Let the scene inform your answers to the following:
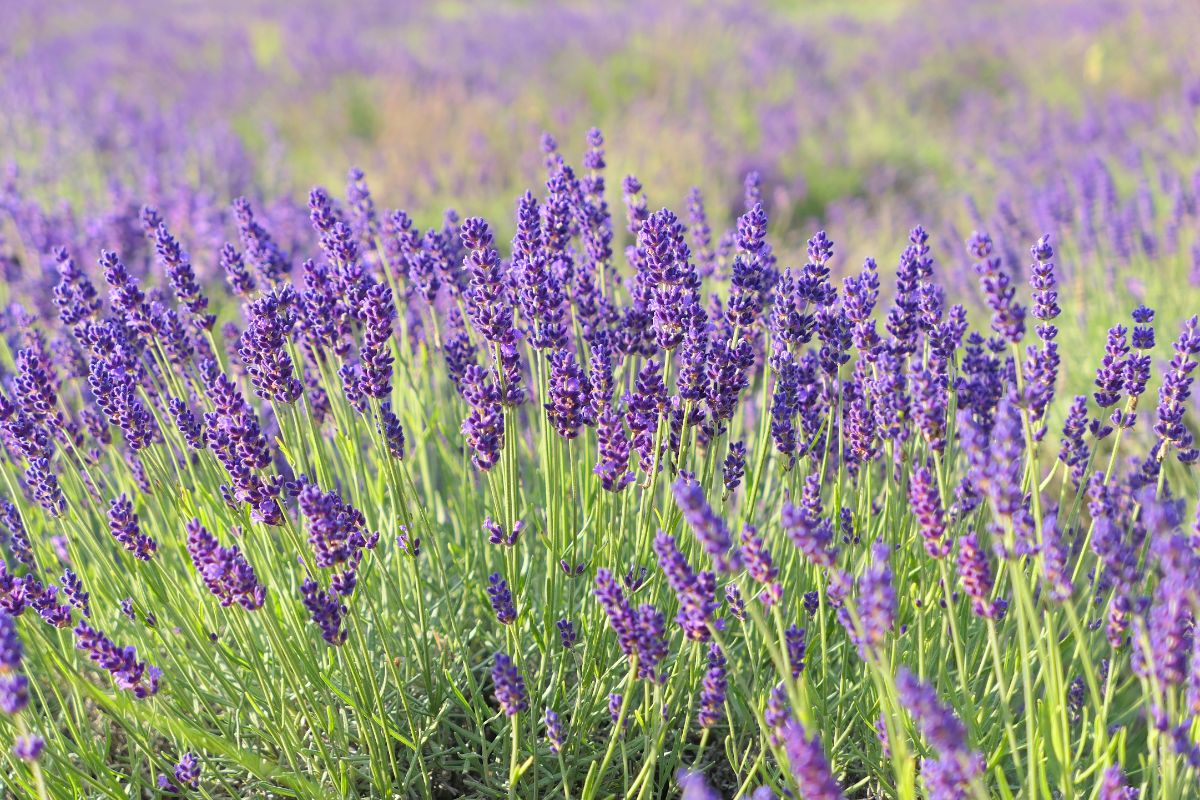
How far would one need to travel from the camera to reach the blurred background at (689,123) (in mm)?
5715

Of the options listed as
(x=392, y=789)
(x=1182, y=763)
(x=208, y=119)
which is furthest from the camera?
(x=208, y=119)

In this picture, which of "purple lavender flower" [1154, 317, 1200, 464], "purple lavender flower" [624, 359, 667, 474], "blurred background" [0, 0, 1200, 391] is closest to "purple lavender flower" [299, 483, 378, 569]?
"purple lavender flower" [624, 359, 667, 474]

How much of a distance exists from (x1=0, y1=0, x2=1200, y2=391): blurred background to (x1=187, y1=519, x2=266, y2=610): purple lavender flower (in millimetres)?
2985

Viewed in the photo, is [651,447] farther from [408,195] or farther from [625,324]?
[408,195]

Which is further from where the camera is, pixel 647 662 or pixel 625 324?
pixel 625 324

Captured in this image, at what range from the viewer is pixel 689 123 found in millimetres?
9570

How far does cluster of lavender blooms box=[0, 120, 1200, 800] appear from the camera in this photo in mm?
1687

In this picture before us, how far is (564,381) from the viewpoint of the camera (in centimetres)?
191

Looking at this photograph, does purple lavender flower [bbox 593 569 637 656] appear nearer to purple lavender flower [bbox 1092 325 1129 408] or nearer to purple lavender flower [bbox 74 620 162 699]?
purple lavender flower [bbox 74 620 162 699]

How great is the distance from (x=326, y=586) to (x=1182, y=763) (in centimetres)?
167

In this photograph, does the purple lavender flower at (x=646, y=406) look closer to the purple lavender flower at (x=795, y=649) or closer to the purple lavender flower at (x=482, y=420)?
the purple lavender flower at (x=482, y=420)

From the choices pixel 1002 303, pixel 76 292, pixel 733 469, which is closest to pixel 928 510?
pixel 1002 303

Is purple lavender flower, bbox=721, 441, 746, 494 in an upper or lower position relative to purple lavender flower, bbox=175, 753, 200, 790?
upper

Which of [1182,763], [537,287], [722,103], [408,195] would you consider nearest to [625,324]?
[537,287]
